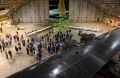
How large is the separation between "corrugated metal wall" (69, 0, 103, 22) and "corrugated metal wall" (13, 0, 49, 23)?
20.7 ft

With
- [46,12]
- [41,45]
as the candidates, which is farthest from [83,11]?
[41,45]

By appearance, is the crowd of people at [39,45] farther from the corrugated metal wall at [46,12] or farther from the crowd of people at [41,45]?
the corrugated metal wall at [46,12]

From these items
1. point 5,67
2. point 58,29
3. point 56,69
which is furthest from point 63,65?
point 58,29

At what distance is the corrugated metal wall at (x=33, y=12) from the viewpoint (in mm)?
47438

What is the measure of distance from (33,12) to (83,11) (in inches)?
484

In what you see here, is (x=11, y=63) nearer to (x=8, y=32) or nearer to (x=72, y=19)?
(x=8, y=32)

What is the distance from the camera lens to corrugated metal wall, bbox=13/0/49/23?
4744 centimetres

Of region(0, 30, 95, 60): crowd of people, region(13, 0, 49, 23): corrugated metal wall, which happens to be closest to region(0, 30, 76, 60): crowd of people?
region(0, 30, 95, 60): crowd of people

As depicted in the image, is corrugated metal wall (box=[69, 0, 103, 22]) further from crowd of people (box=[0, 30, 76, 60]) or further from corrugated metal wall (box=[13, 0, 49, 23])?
crowd of people (box=[0, 30, 76, 60])

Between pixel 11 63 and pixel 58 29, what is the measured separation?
43.1ft

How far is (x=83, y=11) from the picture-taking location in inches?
1884

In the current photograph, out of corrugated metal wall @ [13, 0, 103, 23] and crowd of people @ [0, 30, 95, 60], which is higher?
corrugated metal wall @ [13, 0, 103, 23]

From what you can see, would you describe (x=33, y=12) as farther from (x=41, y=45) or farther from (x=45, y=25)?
(x=41, y=45)

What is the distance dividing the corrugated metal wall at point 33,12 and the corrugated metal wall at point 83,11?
6310 millimetres
